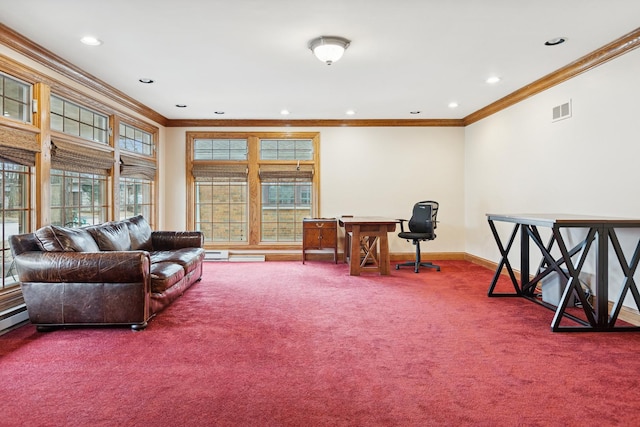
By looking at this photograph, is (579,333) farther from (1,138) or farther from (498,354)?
(1,138)

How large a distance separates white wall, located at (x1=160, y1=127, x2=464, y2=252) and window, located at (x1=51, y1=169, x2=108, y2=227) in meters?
1.97

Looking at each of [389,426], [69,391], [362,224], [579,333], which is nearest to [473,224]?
[362,224]

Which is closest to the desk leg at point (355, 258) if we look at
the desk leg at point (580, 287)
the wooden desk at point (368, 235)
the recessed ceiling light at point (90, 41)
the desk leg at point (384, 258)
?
the wooden desk at point (368, 235)

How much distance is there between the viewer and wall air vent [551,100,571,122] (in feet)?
14.1

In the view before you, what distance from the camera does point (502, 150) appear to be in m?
5.76

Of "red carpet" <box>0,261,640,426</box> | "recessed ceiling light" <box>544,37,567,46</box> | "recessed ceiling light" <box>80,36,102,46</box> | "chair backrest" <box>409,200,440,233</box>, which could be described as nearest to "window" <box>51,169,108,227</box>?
"recessed ceiling light" <box>80,36,102,46</box>

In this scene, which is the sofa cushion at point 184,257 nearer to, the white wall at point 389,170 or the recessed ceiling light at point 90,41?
the recessed ceiling light at point 90,41

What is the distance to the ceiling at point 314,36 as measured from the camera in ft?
9.80

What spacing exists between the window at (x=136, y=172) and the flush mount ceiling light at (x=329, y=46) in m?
3.41

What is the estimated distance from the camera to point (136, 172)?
599cm

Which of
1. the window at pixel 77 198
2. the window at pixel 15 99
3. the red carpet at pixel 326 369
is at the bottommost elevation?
the red carpet at pixel 326 369

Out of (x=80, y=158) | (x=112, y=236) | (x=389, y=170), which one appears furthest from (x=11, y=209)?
(x=389, y=170)

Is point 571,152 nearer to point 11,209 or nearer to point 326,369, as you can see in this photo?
point 326,369

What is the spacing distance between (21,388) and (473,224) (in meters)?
6.32
